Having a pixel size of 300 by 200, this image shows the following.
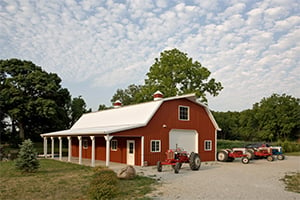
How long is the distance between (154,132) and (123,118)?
3.43m

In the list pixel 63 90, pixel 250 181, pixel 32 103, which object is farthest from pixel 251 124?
pixel 250 181

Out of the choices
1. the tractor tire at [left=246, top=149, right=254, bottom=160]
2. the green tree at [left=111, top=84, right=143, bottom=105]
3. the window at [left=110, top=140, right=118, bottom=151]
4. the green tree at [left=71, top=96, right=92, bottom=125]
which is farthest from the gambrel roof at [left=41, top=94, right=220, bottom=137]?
the green tree at [left=111, top=84, right=143, bottom=105]

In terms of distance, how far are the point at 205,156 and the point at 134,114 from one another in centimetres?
612

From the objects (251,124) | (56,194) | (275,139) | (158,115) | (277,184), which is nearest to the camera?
(56,194)

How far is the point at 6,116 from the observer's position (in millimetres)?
33594

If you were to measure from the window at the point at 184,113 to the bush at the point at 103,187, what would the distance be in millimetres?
11129

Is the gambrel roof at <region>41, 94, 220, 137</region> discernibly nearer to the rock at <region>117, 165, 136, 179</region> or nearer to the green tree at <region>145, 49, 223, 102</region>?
the rock at <region>117, 165, 136, 179</region>

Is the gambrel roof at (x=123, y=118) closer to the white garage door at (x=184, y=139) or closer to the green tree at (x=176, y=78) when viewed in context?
the white garage door at (x=184, y=139)

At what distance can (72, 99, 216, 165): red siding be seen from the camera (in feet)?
56.0

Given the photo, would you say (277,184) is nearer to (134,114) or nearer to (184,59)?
(134,114)

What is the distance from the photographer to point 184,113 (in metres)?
19.6

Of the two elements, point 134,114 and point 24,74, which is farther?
point 24,74

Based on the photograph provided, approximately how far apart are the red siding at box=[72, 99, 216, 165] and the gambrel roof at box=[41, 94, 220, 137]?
34 centimetres

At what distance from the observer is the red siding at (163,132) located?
672 inches
